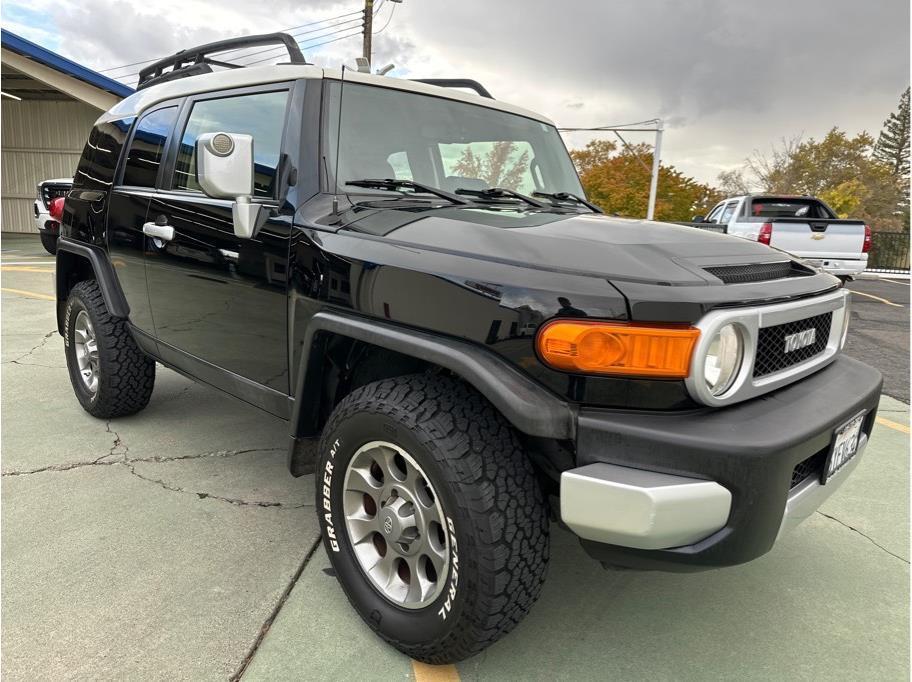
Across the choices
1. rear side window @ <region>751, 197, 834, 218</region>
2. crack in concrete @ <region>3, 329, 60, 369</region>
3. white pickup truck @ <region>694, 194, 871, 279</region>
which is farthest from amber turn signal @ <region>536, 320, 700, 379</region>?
rear side window @ <region>751, 197, 834, 218</region>

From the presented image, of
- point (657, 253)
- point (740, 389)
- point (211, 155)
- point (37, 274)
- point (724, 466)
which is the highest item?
point (211, 155)

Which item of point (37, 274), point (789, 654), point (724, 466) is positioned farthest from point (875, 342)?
point (37, 274)

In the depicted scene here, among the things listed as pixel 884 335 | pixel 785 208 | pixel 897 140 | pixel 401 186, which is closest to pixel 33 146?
pixel 785 208

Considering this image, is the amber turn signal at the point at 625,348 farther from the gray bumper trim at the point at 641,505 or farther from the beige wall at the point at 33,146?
the beige wall at the point at 33,146

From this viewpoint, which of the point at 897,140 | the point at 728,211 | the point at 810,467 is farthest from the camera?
the point at 897,140

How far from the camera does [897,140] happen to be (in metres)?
58.2

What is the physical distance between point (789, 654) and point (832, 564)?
0.76m

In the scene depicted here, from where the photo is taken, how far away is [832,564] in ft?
8.79

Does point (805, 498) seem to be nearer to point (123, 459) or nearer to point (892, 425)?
point (123, 459)

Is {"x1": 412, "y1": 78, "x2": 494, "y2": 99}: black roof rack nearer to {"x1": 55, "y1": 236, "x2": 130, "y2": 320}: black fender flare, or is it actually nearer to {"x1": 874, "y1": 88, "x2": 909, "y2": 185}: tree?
{"x1": 55, "y1": 236, "x2": 130, "y2": 320}: black fender flare

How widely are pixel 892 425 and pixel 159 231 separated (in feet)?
16.3

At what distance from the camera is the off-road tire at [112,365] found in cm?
372

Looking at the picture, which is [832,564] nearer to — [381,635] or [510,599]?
[510,599]

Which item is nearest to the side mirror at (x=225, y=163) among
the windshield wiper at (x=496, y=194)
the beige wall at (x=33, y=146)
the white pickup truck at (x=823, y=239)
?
the windshield wiper at (x=496, y=194)
